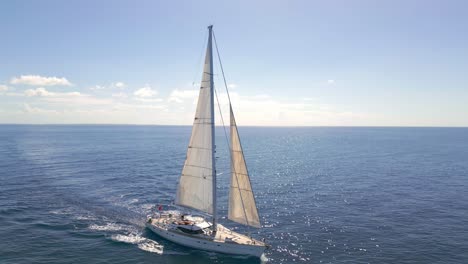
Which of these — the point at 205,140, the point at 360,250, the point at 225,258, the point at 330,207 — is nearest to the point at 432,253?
the point at 360,250

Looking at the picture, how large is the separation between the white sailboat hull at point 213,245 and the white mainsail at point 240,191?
9.57 feet

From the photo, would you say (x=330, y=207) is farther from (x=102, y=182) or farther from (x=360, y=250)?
(x=102, y=182)

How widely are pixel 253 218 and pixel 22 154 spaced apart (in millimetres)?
111840

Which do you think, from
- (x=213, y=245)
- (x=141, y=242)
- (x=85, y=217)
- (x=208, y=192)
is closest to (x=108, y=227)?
(x=85, y=217)

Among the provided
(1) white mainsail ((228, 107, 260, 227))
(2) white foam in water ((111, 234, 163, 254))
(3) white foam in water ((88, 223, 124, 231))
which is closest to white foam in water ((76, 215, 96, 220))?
(3) white foam in water ((88, 223, 124, 231))

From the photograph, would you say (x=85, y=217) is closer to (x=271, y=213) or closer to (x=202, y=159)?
(x=202, y=159)

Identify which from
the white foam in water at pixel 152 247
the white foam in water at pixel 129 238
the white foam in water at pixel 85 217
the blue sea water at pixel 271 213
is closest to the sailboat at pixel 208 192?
the blue sea water at pixel 271 213

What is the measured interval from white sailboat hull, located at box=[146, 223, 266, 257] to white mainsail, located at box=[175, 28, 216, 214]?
3.94 metres

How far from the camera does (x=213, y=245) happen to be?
125ft

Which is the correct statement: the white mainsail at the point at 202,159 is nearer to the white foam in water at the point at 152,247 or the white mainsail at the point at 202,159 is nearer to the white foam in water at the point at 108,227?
the white foam in water at the point at 152,247

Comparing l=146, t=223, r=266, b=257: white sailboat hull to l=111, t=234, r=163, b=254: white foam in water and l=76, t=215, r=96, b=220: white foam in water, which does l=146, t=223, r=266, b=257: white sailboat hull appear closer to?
l=111, t=234, r=163, b=254: white foam in water

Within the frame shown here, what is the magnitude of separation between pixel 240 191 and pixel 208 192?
477cm

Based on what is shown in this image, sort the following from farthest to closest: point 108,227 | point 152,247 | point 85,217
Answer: point 85,217, point 108,227, point 152,247

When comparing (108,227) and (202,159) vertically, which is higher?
(202,159)
